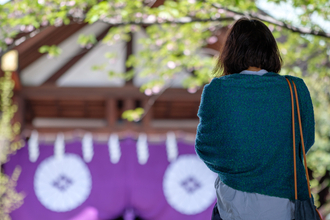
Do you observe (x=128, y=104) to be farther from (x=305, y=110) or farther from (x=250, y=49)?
A: (x=305, y=110)

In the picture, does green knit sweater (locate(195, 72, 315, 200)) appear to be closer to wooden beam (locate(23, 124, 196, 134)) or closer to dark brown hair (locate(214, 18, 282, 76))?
dark brown hair (locate(214, 18, 282, 76))

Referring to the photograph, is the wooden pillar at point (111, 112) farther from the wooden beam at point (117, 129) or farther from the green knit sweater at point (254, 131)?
the green knit sweater at point (254, 131)

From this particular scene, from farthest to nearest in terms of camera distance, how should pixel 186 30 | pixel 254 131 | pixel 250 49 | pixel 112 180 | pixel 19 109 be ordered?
pixel 19 109 → pixel 112 180 → pixel 186 30 → pixel 250 49 → pixel 254 131

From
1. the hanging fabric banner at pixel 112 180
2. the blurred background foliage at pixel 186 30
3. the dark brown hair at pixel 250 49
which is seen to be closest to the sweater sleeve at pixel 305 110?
the dark brown hair at pixel 250 49

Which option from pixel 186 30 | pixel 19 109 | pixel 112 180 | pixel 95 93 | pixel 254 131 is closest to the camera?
pixel 254 131

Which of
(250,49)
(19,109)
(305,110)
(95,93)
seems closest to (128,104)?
(95,93)

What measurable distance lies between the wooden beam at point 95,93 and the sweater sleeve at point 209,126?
15.4 feet

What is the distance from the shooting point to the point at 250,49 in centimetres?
131

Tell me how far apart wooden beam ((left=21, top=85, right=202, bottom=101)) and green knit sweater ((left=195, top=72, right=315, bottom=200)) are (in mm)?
4737

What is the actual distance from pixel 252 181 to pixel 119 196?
4.50 metres

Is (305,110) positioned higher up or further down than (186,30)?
higher up

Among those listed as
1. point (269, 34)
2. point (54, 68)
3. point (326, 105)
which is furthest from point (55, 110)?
point (269, 34)

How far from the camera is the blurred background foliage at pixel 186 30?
2.78 m

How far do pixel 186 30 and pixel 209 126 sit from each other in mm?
2710
